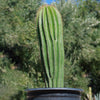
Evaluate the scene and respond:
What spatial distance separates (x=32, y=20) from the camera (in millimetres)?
7348

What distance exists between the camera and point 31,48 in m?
6.91

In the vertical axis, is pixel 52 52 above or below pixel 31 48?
above

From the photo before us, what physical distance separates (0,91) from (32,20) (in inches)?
98.1

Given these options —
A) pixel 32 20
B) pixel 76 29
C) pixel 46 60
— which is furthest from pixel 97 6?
pixel 46 60

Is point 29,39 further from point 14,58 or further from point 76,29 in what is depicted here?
point 76,29

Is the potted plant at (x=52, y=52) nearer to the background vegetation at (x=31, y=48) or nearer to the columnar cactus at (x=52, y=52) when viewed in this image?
the columnar cactus at (x=52, y=52)

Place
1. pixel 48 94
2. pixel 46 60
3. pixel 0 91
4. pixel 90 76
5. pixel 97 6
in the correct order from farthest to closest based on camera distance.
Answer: pixel 97 6, pixel 90 76, pixel 0 91, pixel 46 60, pixel 48 94

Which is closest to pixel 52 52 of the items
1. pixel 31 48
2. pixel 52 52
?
pixel 52 52

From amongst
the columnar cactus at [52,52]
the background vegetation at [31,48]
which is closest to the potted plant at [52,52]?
the columnar cactus at [52,52]

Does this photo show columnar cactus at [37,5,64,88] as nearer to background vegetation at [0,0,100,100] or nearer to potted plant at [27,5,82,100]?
potted plant at [27,5,82,100]

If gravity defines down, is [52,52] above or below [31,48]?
above

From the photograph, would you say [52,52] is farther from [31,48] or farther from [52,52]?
[31,48]

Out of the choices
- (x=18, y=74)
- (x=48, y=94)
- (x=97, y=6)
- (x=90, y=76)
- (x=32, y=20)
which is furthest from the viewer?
(x=97, y=6)

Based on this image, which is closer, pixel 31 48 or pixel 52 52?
pixel 52 52
